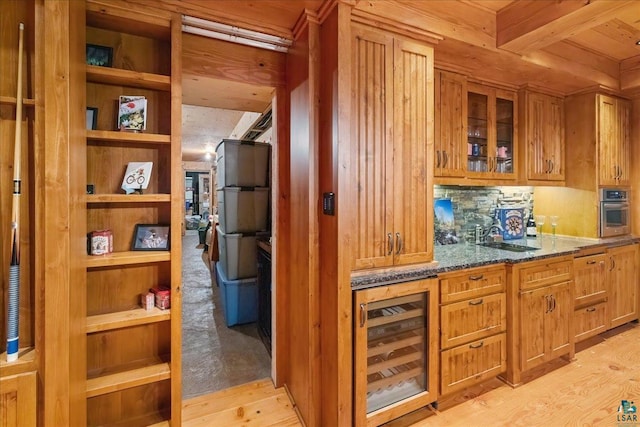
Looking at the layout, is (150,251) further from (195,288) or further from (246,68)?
(195,288)

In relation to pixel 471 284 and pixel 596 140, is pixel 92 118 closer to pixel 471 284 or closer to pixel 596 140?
pixel 471 284

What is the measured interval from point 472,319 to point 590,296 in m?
1.63

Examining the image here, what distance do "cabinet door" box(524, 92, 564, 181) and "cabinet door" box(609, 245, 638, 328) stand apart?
0.98 meters

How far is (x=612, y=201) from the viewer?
3.06m

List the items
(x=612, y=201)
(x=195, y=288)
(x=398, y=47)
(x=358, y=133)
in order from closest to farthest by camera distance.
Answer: (x=358, y=133)
(x=398, y=47)
(x=612, y=201)
(x=195, y=288)

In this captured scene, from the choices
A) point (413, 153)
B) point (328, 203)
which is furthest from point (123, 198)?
point (413, 153)

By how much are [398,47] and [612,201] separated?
3.02 metres

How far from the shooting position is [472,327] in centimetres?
204

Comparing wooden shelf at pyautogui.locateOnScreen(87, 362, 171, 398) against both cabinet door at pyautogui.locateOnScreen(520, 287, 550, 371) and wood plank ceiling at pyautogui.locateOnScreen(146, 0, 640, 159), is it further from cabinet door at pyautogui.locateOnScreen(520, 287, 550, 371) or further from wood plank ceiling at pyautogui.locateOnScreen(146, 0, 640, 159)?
cabinet door at pyautogui.locateOnScreen(520, 287, 550, 371)

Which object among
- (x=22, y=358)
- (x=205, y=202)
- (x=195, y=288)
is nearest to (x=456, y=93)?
(x=22, y=358)

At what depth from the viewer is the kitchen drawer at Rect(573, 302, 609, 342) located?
2656 millimetres

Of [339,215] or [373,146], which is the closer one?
[339,215]

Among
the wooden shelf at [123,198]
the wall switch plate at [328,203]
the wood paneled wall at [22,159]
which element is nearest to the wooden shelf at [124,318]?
the wood paneled wall at [22,159]

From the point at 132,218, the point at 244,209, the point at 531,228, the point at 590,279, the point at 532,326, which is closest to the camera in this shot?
the point at 132,218
